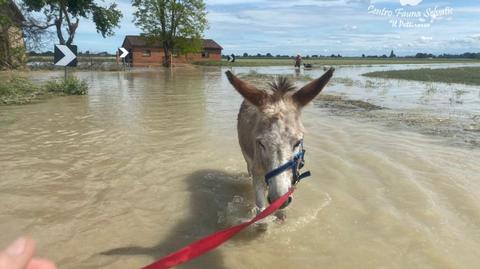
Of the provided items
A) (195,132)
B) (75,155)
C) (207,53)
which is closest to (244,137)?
(75,155)

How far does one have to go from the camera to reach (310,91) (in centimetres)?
452

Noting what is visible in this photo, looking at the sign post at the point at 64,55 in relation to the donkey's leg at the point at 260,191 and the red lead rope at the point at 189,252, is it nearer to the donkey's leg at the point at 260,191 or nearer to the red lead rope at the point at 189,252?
the donkey's leg at the point at 260,191

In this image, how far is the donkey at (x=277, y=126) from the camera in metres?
3.99

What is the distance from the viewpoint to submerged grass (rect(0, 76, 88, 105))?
15.6 meters

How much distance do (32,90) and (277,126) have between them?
16.5m

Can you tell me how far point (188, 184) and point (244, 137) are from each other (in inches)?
62.7

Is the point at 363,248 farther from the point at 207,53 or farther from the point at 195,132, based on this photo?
the point at 207,53

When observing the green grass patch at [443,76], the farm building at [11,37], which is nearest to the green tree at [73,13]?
the farm building at [11,37]

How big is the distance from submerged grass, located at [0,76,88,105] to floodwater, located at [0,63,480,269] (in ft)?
14.2

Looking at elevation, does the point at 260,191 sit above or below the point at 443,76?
below

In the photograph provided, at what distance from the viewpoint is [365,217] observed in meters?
5.55

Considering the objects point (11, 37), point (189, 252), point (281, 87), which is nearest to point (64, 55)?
point (281, 87)

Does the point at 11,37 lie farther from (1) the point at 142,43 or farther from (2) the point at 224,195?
(2) the point at 224,195

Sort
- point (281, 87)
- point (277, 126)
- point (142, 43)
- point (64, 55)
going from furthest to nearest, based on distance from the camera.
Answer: point (142, 43) < point (64, 55) < point (281, 87) < point (277, 126)
